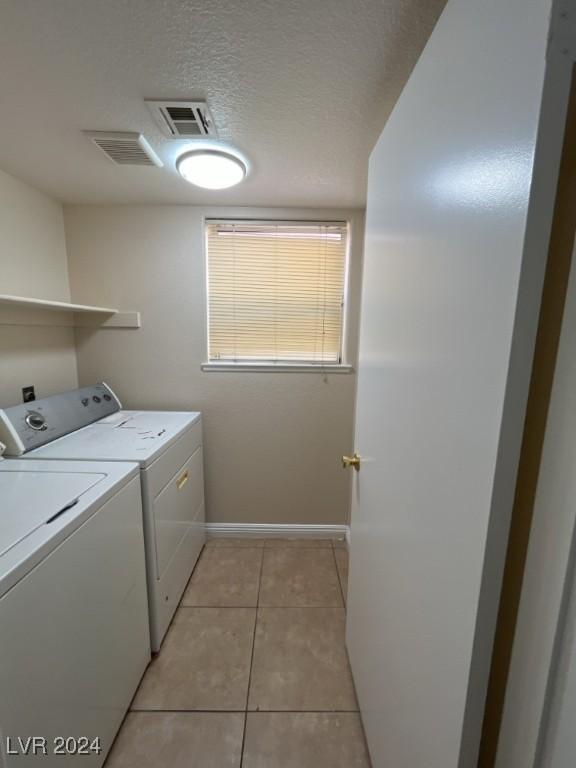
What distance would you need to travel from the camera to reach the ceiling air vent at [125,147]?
4.14 feet

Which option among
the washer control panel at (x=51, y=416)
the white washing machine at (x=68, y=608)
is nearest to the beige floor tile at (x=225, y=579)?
the white washing machine at (x=68, y=608)

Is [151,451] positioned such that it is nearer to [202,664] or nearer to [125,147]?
[202,664]

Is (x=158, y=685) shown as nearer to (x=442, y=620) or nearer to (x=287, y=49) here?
(x=442, y=620)

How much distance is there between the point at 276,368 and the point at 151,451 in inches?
39.4

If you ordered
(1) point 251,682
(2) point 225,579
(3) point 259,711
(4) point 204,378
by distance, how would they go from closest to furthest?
(3) point 259,711, (1) point 251,682, (2) point 225,579, (4) point 204,378

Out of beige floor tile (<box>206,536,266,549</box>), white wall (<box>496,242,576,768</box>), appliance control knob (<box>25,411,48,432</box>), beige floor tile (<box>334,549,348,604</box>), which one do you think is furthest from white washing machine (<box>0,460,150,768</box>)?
beige floor tile (<box>334,549,348,604</box>)

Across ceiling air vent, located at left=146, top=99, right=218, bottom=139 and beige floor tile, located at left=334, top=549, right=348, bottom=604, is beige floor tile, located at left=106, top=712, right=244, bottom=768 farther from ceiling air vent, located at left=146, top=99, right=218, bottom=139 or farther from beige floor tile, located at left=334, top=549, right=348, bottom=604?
ceiling air vent, located at left=146, top=99, right=218, bottom=139

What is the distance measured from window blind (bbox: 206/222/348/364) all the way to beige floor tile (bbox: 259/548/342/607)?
133 cm

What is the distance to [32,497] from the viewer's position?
1.01 m

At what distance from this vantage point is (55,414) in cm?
164

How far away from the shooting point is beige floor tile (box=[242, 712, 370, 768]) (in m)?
1.10

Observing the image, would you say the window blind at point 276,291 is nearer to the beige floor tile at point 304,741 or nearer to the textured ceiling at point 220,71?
the textured ceiling at point 220,71

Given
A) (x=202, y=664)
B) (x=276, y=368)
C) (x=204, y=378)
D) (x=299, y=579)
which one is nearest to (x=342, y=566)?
(x=299, y=579)

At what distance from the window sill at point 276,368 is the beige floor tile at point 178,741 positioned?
167 cm
